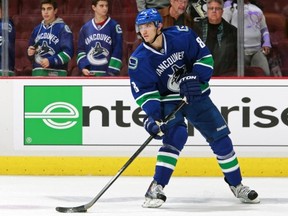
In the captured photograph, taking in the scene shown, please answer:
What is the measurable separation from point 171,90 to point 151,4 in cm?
177

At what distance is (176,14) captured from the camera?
6816mm

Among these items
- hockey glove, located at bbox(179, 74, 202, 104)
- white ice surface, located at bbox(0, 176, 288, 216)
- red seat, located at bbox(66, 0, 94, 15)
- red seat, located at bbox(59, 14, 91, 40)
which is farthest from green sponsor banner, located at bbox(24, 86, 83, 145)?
hockey glove, located at bbox(179, 74, 202, 104)

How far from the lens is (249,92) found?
6.73m

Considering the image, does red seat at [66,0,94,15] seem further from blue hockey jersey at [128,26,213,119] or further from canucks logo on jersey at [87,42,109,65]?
blue hockey jersey at [128,26,213,119]

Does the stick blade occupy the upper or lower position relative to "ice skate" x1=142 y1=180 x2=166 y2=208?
lower

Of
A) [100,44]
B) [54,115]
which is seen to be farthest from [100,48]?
[54,115]

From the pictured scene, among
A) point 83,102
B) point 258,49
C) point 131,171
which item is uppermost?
point 258,49

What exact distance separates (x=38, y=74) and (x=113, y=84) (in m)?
0.57

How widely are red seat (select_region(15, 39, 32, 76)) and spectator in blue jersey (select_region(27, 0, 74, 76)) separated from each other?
3 cm

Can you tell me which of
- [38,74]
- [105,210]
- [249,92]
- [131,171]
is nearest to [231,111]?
[249,92]

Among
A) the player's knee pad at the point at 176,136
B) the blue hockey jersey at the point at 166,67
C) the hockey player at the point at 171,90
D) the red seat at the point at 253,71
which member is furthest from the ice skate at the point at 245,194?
the red seat at the point at 253,71

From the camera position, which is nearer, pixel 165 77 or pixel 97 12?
pixel 165 77

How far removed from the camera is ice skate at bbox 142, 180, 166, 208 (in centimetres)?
514

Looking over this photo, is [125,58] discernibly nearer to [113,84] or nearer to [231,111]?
[113,84]
